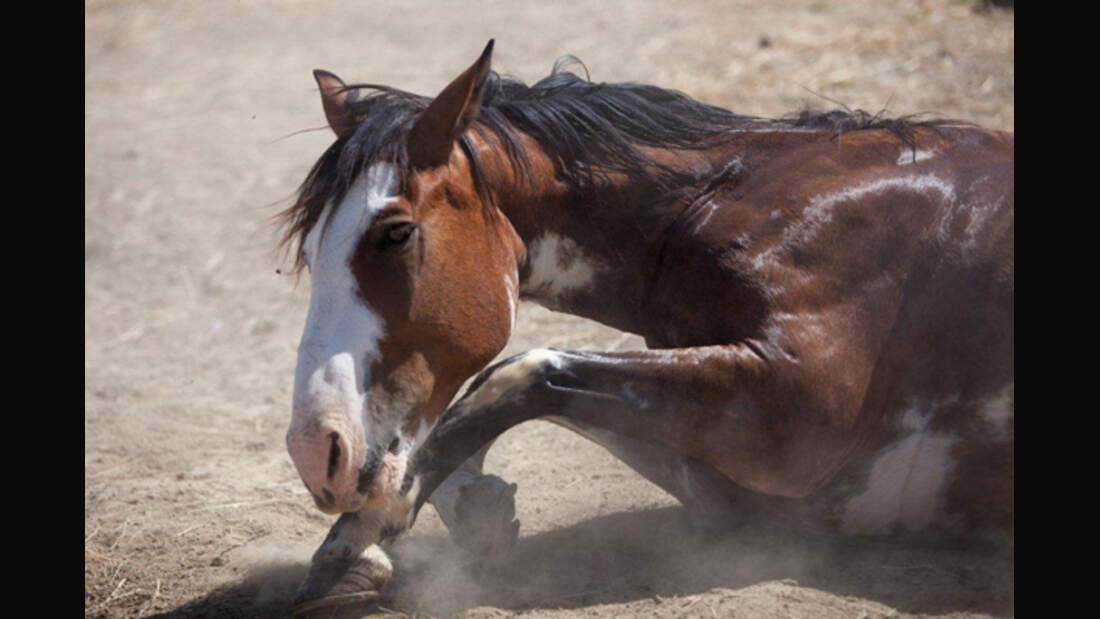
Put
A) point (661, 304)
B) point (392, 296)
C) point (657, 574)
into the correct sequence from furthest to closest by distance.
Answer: point (657, 574) → point (661, 304) → point (392, 296)

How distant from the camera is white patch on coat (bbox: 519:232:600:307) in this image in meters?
3.41

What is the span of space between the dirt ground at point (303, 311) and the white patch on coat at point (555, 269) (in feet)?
2.80

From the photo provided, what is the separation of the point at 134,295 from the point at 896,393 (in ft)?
16.7

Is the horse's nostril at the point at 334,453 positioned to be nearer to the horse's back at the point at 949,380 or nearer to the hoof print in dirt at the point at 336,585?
the hoof print in dirt at the point at 336,585

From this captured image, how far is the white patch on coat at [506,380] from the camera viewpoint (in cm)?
310

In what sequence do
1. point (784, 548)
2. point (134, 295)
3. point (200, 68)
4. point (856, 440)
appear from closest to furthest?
point (856, 440)
point (784, 548)
point (134, 295)
point (200, 68)

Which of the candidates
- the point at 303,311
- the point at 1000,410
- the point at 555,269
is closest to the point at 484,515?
the point at 555,269

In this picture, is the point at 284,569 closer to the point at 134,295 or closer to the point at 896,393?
the point at 896,393

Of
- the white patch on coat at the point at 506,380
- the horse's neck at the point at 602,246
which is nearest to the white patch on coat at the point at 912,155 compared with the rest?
the horse's neck at the point at 602,246

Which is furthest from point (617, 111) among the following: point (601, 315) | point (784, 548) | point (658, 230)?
point (784, 548)

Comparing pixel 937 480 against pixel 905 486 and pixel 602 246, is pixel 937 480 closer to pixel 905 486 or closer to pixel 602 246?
pixel 905 486

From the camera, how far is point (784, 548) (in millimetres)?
3650

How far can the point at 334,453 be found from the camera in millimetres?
2859

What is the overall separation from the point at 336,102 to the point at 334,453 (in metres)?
1.26
